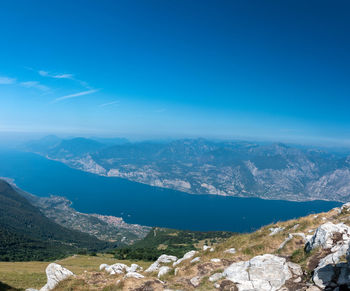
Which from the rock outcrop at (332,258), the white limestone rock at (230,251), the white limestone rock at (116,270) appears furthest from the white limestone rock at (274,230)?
the white limestone rock at (116,270)

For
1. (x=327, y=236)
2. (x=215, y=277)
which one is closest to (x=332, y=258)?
(x=327, y=236)

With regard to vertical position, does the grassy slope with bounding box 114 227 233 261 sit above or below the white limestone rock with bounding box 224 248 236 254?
below

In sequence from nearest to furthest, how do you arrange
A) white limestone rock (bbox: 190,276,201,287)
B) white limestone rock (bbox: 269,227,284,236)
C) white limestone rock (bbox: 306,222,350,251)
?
1. white limestone rock (bbox: 306,222,350,251)
2. white limestone rock (bbox: 190,276,201,287)
3. white limestone rock (bbox: 269,227,284,236)

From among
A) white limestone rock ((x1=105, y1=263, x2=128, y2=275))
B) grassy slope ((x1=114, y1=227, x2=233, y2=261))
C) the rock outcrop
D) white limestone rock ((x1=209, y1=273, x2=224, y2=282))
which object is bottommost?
grassy slope ((x1=114, y1=227, x2=233, y2=261))

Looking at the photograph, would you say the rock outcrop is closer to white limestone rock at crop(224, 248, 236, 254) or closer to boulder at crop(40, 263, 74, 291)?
white limestone rock at crop(224, 248, 236, 254)

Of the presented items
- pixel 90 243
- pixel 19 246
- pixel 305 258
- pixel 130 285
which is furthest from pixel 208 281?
pixel 90 243

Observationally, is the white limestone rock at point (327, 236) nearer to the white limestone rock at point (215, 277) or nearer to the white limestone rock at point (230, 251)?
the white limestone rock at point (215, 277)

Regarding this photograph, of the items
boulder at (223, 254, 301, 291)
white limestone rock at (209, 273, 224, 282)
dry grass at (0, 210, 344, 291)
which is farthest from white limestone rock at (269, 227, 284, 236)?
white limestone rock at (209, 273, 224, 282)

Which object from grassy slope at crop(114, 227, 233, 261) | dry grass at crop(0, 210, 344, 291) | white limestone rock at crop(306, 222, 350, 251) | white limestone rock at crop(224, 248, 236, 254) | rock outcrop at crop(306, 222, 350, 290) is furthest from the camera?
grassy slope at crop(114, 227, 233, 261)
